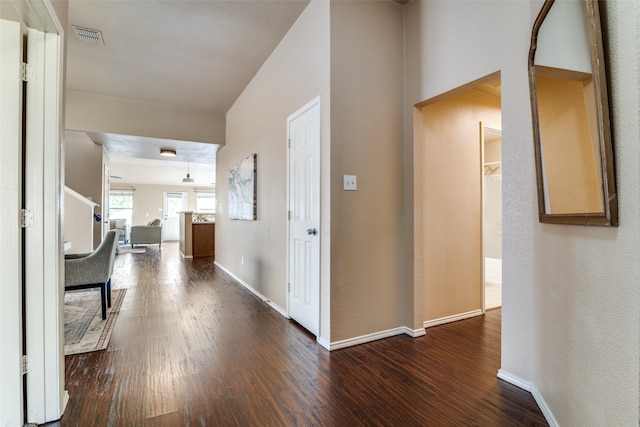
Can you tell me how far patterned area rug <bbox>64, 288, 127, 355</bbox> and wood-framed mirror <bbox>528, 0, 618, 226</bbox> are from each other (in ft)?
10.2

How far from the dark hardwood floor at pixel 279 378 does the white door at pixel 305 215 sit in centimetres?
23

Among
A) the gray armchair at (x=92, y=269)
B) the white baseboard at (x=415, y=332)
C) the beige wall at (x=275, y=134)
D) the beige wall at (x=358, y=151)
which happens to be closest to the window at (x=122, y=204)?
the beige wall at (x=275, y=134)

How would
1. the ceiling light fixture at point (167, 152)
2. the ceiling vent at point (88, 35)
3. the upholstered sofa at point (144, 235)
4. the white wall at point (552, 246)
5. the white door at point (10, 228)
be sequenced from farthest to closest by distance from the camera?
the upholstered sofa at point (144, 235) → the ceiling light fixture at point (167, 152) → the ceiling vent at point (88, 35) → the white door at point (10, 228) → the white wall at point (552, 246)

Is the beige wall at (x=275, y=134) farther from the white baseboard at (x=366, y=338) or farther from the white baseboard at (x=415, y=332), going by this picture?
the white baseboard at (x=415, y=332)

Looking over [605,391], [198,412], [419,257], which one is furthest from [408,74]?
[198,412]

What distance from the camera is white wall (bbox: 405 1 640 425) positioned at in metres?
Answer: 0.95

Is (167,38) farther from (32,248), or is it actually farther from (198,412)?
(198,412)

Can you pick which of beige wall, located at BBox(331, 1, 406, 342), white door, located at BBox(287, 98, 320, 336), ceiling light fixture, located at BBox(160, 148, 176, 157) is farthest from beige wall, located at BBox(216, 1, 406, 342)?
ceiling light fixture, located at BBox(160, 148, 176, 157)

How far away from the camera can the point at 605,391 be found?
1.07m

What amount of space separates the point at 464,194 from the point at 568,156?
1700mm

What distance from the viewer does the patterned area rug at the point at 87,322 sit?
2.41 meters

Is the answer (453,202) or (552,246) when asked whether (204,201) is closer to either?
(453,202)

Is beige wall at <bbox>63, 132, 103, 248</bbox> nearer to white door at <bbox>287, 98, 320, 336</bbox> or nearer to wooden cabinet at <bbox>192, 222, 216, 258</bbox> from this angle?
wooden cabinet at <bbox>192, 222, 216, 258</bbox>

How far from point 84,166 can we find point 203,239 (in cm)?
274
